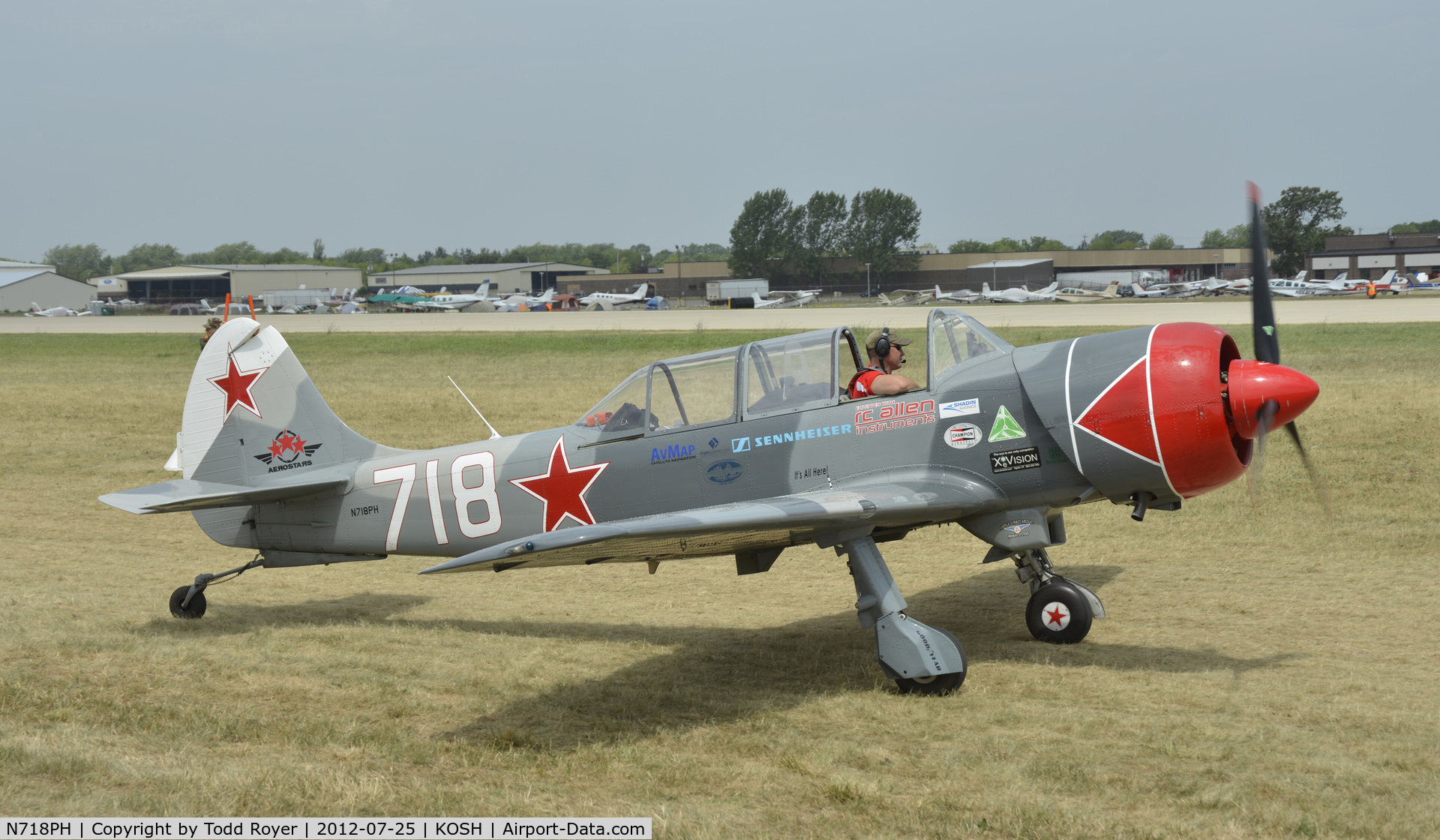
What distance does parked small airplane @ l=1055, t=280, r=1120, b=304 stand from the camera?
70812 millimetres

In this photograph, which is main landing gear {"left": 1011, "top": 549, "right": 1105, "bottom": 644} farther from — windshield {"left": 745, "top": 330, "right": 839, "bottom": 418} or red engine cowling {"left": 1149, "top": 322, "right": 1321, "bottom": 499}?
windshield {"left": 745, "top": 330, "right": 839, "bottom": 418}

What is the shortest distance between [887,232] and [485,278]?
48.8 meters

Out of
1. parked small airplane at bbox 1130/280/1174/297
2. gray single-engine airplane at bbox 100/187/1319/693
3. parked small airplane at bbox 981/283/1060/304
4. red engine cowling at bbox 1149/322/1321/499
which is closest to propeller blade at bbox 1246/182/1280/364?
gray single-engine airplane at bbox 100/187/1319/693

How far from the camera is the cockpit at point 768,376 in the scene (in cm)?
756

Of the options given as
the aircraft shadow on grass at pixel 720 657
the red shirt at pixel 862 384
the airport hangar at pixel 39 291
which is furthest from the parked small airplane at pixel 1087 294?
the airport hangar at pixel 39 291

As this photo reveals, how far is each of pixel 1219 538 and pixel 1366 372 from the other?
11208mm

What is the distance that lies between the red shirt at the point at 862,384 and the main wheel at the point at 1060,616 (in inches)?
80.0

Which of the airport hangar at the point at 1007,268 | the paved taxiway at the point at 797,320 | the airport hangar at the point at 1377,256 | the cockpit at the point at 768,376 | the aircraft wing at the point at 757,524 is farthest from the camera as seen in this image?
the airport hangar at the point at 1007,268

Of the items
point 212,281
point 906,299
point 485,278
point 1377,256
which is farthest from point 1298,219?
point 212,281

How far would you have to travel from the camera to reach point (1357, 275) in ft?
297

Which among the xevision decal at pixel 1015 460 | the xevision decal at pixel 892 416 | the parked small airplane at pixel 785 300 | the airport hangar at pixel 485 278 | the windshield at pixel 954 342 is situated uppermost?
the airport hangar at pixel 485 278

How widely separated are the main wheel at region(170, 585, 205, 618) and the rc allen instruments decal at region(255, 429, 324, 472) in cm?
121

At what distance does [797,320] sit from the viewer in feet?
151

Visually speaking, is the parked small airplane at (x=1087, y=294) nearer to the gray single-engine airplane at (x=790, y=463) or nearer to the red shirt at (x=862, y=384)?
the red shirt at (x=862, y=384)
